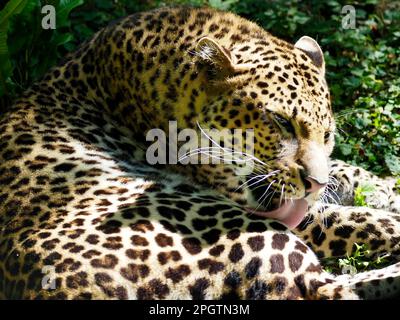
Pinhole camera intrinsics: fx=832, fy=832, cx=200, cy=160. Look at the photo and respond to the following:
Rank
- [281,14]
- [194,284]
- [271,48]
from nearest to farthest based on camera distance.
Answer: [194,284]
[271,48]
[281,14]

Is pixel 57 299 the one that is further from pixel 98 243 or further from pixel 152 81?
pixel 152 81

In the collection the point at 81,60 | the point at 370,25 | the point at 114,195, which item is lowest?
the point at 114,195

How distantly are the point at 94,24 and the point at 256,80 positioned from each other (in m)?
4.72

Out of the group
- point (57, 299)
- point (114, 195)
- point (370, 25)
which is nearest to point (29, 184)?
point (114, 195)

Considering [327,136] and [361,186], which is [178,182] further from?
[361,186]

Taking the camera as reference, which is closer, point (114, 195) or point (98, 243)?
point (98, 243)

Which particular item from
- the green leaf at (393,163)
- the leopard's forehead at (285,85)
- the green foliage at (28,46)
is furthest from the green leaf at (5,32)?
the green leaf at (393,163)

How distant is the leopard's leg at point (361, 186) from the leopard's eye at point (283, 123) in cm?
153

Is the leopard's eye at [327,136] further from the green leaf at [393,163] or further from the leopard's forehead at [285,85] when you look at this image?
the green leaf at [393,163]

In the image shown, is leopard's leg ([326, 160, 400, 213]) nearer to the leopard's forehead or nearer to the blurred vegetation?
the blurred vegetation

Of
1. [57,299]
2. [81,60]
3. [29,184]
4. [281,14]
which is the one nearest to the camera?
[57,299]

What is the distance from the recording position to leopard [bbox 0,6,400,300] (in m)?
5.95

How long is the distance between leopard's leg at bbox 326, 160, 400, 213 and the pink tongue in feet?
3.93
